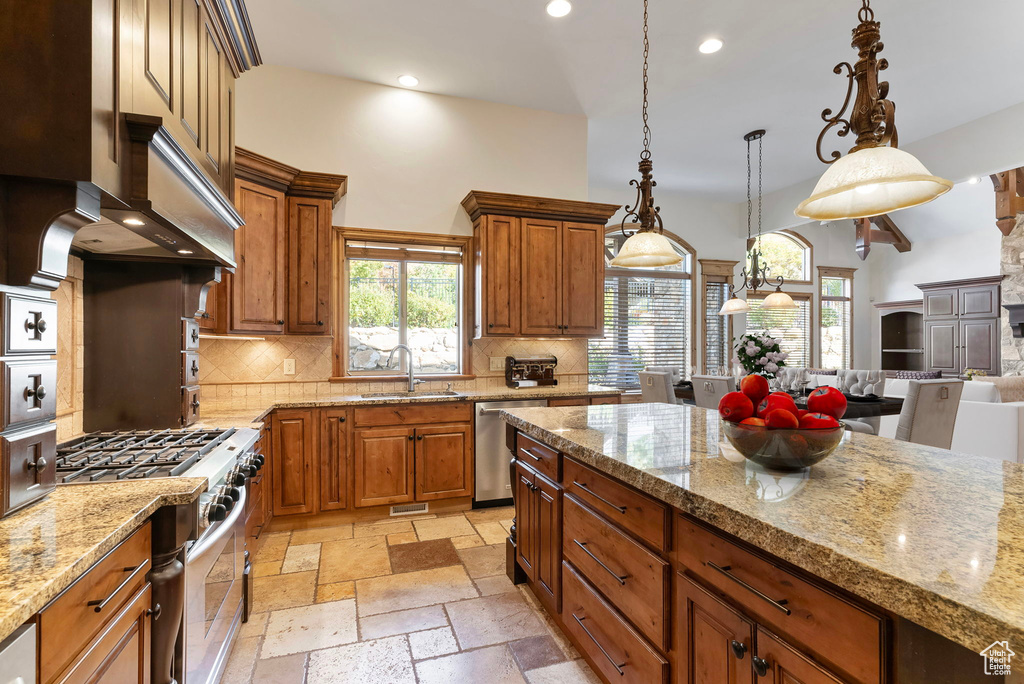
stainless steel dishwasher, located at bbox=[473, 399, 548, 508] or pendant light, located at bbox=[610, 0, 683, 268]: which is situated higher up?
pendant light, located at bbox=[610, 0, 683, 268]

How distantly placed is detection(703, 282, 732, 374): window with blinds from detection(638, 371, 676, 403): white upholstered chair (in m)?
A: 2.61

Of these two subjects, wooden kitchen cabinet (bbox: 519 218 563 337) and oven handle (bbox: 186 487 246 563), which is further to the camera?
wooden kitchen cabinet (bbox: 519 218 563 337)

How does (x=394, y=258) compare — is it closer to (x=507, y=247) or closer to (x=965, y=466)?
(x=507, y=247)

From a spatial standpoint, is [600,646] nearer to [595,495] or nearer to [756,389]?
[595,495]

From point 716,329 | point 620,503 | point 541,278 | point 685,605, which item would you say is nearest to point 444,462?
point 541,278

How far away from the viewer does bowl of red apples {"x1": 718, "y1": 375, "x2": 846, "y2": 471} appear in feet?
4.13

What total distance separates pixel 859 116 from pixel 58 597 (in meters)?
2.17

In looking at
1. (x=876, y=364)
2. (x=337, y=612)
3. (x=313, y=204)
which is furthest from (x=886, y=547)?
(x=876, y=364)

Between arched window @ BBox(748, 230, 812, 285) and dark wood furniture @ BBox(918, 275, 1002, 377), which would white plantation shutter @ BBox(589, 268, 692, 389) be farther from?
dark wood furniture @ BBox(918, 275, 1002, 377)

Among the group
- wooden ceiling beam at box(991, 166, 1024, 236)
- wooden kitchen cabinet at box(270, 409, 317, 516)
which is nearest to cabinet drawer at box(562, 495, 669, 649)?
wooden kitchen cabinet at box(270, 409, 317, 516)

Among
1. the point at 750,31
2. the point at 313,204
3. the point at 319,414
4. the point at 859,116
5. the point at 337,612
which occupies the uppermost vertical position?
the point at 750,31

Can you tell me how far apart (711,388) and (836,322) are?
21.6 feet

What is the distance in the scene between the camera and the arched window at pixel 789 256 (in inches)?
346

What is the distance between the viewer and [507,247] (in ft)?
13.7
